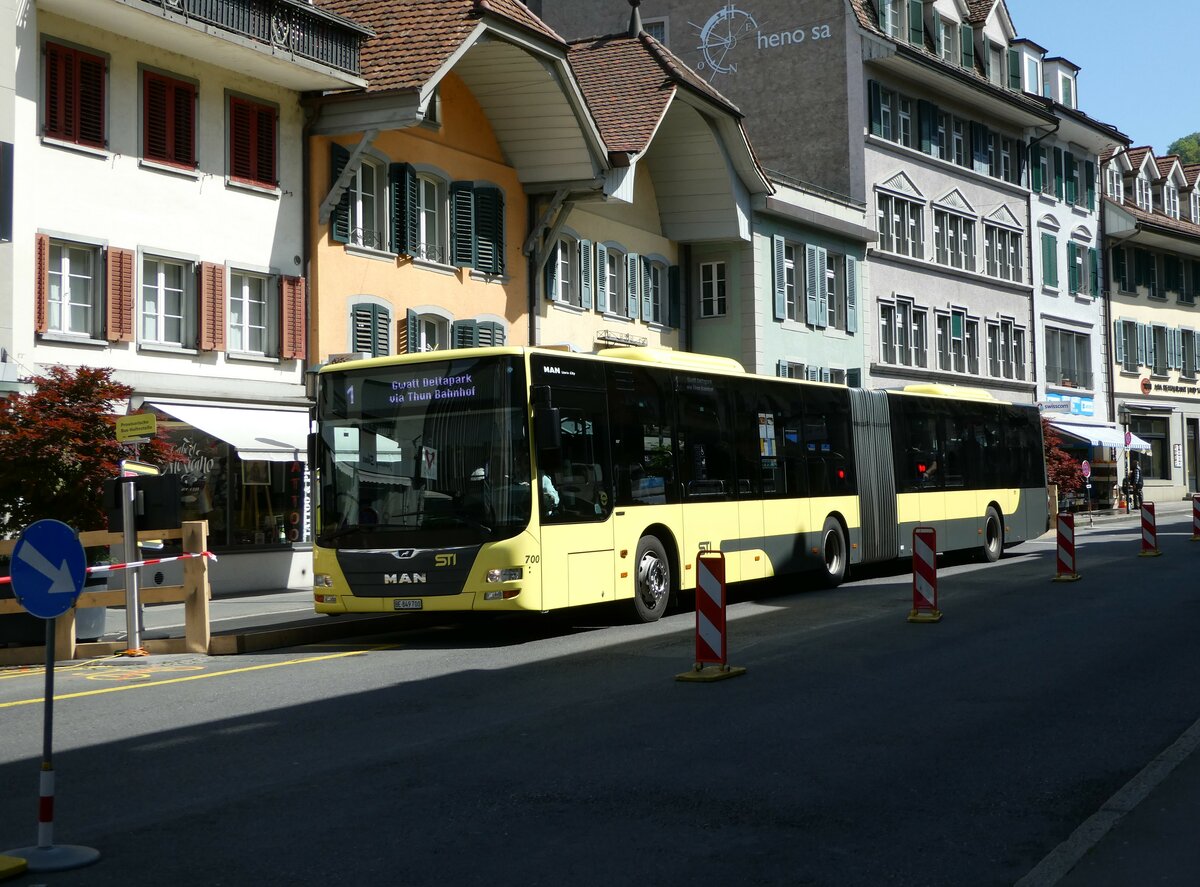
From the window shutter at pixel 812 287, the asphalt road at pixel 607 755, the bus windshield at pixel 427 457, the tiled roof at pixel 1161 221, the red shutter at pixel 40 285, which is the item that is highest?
the tiled roof at pixel 1161 221

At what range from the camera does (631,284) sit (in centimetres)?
3644

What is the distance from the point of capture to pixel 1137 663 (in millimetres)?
13117

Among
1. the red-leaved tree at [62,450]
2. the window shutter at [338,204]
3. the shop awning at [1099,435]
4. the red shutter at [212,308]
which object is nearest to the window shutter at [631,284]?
the window shutter at [338,204]

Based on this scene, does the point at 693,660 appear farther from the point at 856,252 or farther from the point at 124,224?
the point at 856,252

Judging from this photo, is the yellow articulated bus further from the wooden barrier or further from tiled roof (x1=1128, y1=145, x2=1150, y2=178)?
tiled roof (x1=1128, y1=145, x2=1150, y2=178)

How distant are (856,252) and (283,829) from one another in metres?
39.4

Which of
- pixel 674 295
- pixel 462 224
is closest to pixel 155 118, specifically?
pixel 462 224

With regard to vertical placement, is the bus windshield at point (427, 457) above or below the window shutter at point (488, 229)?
below

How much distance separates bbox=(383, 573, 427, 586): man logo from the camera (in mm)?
15625

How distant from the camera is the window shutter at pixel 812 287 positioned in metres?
42.0

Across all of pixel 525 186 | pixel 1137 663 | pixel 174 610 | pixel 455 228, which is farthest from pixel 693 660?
pixel 525 186

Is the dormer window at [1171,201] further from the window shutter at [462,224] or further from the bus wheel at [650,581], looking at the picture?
the bus wheel at [650,581]

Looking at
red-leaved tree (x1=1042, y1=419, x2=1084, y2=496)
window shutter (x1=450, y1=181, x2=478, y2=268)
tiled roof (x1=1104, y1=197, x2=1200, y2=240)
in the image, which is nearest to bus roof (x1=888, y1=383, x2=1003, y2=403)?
window shutter (x1=450, y1=181, x2=478, y2=268)

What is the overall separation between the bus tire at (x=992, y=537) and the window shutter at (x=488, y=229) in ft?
35.3
